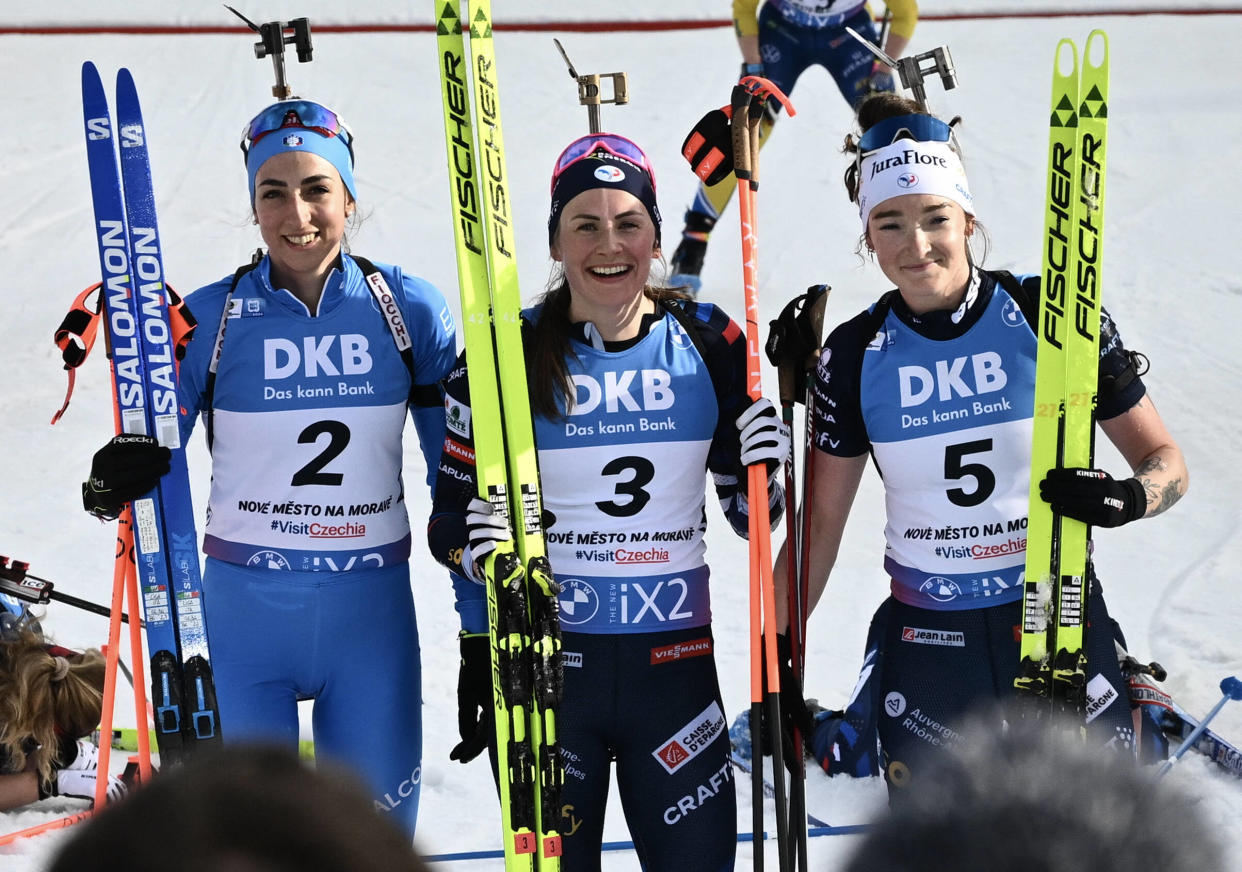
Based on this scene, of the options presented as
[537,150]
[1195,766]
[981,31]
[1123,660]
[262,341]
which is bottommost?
[1195,766]

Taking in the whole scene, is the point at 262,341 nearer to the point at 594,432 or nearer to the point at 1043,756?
the point at 594,432

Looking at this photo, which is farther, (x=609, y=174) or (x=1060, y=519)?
(x=609, y=174)

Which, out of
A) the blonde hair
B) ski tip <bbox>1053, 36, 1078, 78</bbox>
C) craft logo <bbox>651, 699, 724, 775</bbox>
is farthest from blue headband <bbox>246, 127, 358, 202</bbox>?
the blonde hair

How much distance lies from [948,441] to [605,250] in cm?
81

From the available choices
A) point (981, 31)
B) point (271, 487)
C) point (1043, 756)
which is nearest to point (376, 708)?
point (271, 487)

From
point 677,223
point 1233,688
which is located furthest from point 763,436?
point 677,223

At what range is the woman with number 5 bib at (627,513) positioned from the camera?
275cm

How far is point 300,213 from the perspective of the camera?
298cm

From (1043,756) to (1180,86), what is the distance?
37.0ft

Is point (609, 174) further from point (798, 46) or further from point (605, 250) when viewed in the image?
point (798, 46)

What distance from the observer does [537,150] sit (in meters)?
10.3

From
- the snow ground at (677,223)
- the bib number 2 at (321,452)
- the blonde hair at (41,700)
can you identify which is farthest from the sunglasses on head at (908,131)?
the blonde hair at (41,700)

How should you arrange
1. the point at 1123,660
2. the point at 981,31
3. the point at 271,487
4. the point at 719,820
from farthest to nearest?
the point at 981,31 → the point at 1123,660 → the point at 271,487 → the point at 719,820

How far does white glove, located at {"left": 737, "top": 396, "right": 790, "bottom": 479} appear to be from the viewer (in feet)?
8.89
